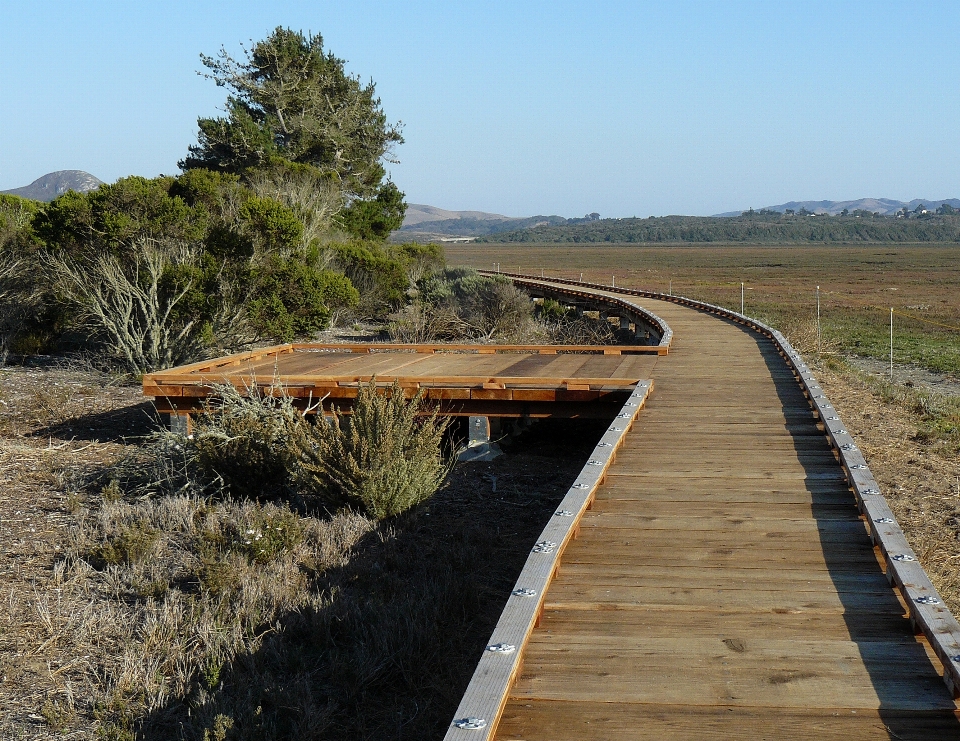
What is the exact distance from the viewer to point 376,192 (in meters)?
28.2

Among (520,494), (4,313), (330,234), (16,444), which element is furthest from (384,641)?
(330,234)

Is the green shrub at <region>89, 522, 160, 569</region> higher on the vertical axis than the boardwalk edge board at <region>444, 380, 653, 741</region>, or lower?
lower

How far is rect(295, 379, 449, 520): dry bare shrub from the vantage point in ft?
22.7

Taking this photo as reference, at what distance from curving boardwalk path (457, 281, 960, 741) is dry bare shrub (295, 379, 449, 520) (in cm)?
161

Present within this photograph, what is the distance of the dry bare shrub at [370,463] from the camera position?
6.91m

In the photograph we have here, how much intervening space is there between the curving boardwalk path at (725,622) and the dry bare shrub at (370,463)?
161 cm

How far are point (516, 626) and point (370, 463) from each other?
3722 mm

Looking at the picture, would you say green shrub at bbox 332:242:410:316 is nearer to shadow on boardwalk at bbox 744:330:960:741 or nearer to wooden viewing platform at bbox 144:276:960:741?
wooden viewing platform at bbox 144:276:960:741

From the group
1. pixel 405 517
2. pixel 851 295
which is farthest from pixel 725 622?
pixel 851 295

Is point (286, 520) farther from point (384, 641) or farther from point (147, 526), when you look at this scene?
point (384, 641)

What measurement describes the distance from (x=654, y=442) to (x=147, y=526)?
350cm

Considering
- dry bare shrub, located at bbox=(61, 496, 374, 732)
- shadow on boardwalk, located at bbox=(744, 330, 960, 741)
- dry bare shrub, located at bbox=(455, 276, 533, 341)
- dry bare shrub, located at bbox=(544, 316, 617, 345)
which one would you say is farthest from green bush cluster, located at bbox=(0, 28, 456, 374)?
shadow on boardwalk, located at bbox=(744, 330, 960, 741)

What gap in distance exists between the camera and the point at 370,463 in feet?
23.0

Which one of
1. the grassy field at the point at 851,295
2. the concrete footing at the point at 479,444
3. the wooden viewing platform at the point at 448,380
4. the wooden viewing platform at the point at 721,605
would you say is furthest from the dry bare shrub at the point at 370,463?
the grassy field at the point at 851,295
